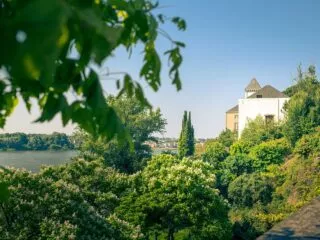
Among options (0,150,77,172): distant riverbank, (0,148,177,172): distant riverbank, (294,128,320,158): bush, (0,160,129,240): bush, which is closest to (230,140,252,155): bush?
(0,148,177,172): distant riverbank

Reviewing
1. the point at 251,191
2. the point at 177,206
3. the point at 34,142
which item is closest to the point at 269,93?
the point at 251,191

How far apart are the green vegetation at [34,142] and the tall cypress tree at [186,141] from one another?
30.4 m

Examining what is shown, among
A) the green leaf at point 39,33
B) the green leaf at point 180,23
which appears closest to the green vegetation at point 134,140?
the green leaf at point 180,23

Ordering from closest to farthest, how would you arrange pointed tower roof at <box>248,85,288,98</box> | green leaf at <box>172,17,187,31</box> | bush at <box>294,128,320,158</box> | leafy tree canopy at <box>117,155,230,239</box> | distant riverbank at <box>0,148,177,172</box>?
green leaf at <box>172,17,187,31</box> < leafy tree canopy at <box>117,155,230,239</box> < bush at <box>294,128,320,158</box> < distant riverbank at <box>0,148,177,172</box> < pointed tower roof at <box>248,85,288,98</box>

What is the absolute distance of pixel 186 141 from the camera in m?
68.1

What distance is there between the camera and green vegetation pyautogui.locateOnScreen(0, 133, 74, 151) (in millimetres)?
91188

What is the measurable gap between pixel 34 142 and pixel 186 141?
48.8 m

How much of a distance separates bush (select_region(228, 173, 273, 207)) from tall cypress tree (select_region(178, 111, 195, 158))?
1064 inches

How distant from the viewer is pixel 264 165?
47.2 meters

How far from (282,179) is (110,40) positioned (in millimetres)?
42062

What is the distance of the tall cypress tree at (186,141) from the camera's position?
6756 centimetres

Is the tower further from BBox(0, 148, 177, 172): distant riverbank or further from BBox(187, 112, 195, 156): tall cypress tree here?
BBox(0, 148, 177, 172): distant riverbank

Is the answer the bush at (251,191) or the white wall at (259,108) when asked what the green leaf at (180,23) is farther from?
the white wall at (259,108)

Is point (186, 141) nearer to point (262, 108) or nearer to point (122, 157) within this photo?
point (262, 108)
